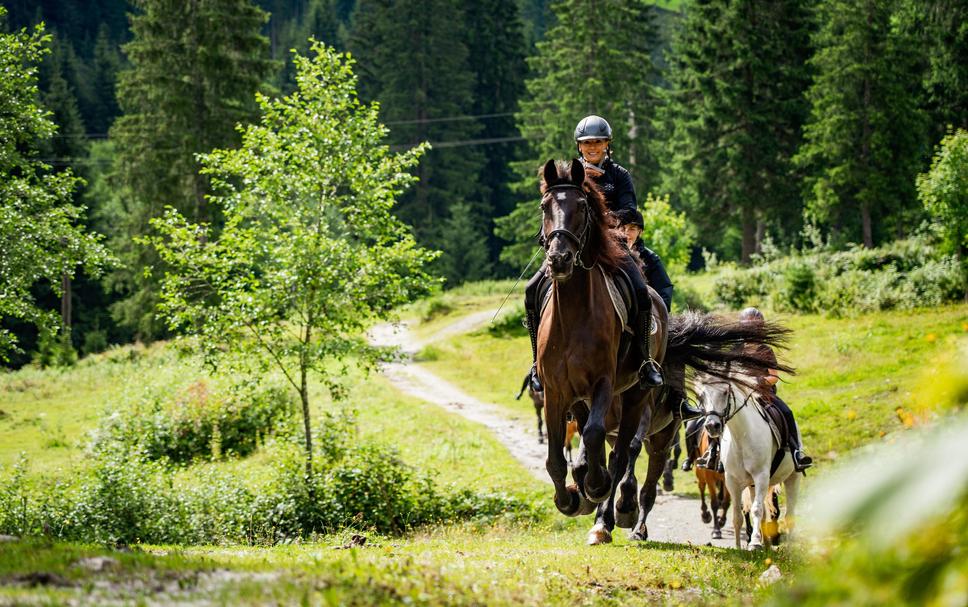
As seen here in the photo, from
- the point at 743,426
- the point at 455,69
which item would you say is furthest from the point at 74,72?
the point at 743,426

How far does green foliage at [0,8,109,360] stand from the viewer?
15.3m

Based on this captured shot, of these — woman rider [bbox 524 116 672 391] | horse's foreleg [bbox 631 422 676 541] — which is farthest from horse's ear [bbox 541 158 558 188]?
horse's foreleg [bbox 631 422 676 541]

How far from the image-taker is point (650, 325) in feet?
27.2

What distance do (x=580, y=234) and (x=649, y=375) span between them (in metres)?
1.66

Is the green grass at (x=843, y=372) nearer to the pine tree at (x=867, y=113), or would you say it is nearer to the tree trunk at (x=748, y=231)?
the pine tree at (x=867, y=113)

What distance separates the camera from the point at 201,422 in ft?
68.4

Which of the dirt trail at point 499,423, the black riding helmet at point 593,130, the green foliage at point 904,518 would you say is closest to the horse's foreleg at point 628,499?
the black riding helmet at point 593,130

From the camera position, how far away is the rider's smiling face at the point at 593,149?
8.96 m

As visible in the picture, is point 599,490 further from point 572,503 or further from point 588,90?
point 588,90

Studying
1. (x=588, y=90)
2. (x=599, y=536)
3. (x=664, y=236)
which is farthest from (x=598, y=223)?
(x=588, y=90)

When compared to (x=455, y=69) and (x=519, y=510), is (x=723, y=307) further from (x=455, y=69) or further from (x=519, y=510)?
(x=455, y=69)

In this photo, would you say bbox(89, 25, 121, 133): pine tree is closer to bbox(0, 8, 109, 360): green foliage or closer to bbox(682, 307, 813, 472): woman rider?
bbox(0, 8, 109, 360): green foliage

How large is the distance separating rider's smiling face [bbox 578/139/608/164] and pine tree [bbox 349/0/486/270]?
5501 centimetres

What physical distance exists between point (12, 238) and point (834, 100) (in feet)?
125
